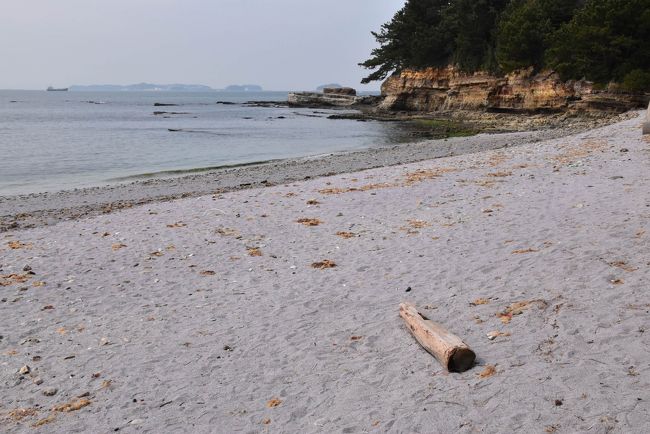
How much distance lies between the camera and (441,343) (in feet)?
16.1

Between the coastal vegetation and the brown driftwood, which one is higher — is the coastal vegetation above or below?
above

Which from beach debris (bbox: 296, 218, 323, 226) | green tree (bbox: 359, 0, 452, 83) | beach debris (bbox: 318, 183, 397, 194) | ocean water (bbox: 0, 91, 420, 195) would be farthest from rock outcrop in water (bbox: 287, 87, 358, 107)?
beach debris (bbox: 296, 218, 323, 226)

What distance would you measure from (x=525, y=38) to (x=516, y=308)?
41.5 m

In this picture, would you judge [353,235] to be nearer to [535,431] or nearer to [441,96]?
[535,431]

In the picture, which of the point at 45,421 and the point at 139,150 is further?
the point at 139,150

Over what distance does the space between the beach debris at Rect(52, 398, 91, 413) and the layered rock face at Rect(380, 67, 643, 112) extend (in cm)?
3633

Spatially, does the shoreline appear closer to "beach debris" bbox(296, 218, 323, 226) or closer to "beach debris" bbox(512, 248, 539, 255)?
"beach debris" bbox(296, 218, 323, 226)

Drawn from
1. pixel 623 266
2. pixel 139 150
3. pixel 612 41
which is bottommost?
pixel 139 150

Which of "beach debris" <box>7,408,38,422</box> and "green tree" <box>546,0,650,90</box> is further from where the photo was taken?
"green tree" <box>546,0,650,90</box>

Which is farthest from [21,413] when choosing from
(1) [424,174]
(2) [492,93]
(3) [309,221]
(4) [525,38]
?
(2) [492,93]

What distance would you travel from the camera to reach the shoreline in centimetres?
1458

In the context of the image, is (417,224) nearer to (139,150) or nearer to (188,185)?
(188,185)

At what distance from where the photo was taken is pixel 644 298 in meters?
5.52

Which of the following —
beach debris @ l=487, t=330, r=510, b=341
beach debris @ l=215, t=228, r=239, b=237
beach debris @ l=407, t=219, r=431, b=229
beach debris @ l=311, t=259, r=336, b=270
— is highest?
beach debris @ l=487, t=330, r=510, b=341
